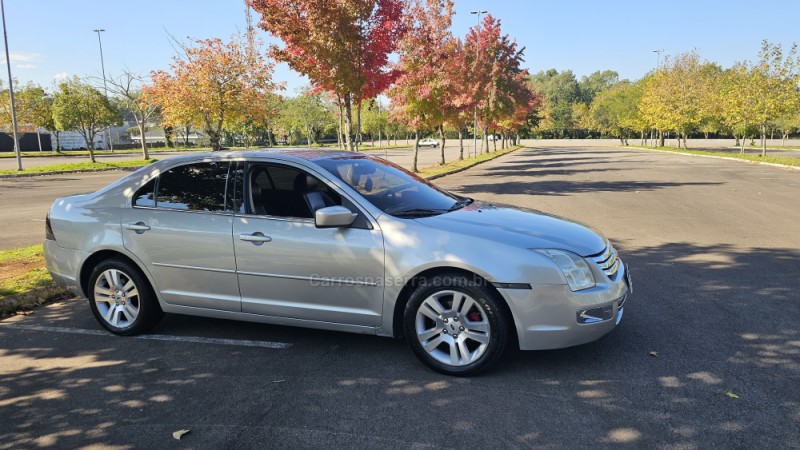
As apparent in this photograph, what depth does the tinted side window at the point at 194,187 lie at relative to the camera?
176 inches

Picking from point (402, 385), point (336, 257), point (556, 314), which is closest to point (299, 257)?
point (336, 257)

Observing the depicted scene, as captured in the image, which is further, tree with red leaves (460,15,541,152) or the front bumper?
tree with red leaves (460,15,541,152)

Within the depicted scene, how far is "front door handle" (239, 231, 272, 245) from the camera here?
4129 millimetres

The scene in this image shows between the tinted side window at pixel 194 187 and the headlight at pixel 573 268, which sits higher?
the tinted side window at pixel 194 187

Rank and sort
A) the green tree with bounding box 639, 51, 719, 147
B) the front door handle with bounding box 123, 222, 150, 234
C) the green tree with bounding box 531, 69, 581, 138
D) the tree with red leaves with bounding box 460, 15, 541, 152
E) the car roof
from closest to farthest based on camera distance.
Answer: the car roof
the front door handle with bounding box 123, 222, 150, 234
the tree with red leaves with bounding box 460, 15, 541, 152
the green tree with bounding box 639, 51, 719, 147
the green tree with bounding box 531, 69, 581, 138

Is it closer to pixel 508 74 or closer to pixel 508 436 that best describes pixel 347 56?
pixel 508 436

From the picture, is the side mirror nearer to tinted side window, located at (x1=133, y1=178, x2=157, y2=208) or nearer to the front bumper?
the front bumper

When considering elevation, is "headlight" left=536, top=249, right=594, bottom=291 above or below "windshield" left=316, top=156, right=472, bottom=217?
below

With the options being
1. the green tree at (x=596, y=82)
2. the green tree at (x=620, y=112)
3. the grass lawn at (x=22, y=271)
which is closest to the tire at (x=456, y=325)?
the grass lawn at (x=22, y=271)

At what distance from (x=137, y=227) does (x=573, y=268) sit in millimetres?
3627

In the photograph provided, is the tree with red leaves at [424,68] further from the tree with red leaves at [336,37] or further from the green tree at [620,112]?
the green tree at [620,112]

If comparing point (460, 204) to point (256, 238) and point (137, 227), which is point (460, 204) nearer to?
point (256, 238)

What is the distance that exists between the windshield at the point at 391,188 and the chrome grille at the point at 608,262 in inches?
48.9

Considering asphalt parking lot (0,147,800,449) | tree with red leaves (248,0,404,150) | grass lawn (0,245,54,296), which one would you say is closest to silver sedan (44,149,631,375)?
asphalt parking lot (0,147,800,449)
